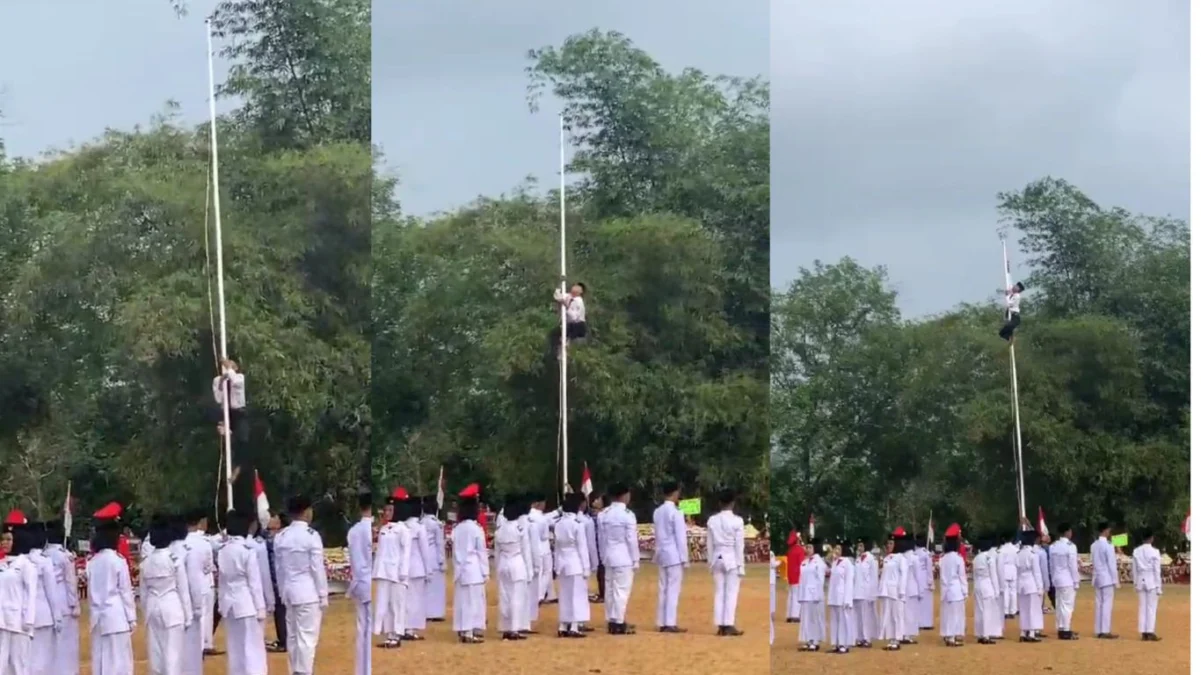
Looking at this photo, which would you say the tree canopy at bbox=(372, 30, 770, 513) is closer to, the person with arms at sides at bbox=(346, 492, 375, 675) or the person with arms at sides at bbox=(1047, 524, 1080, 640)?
the person with arms at sides at bbox=(346, 492, 375, 675)

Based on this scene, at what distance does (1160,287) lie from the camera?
1120 centimetres

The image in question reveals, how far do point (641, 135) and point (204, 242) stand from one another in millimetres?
2823

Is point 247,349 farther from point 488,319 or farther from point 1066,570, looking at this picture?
point 1066,570

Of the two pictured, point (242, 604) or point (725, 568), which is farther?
point (725, 568)

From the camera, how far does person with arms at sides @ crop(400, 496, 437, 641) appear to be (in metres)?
10.0

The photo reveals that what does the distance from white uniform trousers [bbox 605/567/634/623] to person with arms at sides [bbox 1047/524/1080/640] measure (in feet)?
8.92

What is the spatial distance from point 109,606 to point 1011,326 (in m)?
5.64

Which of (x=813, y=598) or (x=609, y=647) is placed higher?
(x=813, y=598)

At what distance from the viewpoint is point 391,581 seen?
32.4 ft

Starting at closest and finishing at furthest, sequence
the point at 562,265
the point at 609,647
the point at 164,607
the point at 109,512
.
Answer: the point at 164,607, the point at 109,512, the point at 609,647, the point at 562,265

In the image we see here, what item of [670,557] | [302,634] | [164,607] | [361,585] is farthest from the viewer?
[670,557]

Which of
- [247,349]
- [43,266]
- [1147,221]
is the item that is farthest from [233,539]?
[1147,221]

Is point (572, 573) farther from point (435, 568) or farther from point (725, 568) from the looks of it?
point (725, 568)

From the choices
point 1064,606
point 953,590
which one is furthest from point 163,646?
point 1064,606
